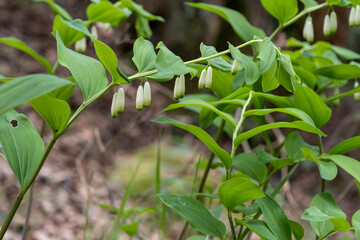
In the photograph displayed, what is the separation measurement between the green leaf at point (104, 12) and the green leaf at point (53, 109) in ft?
2.32

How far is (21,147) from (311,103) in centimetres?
90

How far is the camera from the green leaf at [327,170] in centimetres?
118

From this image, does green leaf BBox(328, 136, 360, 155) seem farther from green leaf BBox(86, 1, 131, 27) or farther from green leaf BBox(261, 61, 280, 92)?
green leaf BBox(86, 1, 131, 27)

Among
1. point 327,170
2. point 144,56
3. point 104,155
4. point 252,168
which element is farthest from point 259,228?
point 104,155

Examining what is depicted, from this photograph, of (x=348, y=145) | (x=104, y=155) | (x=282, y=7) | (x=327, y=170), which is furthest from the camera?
(x=104, y=155)

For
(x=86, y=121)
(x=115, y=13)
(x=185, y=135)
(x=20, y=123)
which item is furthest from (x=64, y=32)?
(x=185, y=135)

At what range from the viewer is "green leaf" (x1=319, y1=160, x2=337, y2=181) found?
1181 mm

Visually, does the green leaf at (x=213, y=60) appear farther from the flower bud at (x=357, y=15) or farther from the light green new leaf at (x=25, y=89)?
the flower bud at (x=357, y=15)

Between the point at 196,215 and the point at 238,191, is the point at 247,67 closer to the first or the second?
the point at 238,191

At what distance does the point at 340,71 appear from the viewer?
1.50 meters

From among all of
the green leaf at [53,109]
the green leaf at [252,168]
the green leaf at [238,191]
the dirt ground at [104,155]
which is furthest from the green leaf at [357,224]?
the dirt ground at [104,155]

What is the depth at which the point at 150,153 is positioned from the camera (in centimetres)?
454

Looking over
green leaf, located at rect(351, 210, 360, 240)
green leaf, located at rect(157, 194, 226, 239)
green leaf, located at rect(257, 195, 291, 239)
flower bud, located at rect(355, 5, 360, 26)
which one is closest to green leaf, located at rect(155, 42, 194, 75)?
green leaf, located at rect(157, 194, 226, 239)

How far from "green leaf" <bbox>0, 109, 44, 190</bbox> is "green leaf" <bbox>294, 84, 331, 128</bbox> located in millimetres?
816
